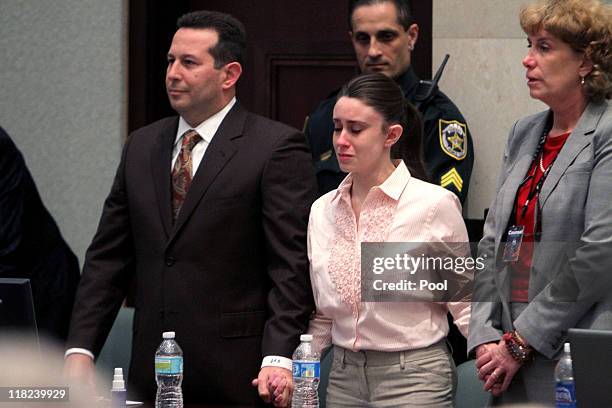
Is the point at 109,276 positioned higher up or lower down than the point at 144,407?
higher up

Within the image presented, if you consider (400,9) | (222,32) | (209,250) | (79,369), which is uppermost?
(400,9)

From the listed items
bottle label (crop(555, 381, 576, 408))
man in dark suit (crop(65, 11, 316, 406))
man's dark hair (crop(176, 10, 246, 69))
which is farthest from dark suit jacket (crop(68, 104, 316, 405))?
bottle label (crop(555, 381, 576, 408))

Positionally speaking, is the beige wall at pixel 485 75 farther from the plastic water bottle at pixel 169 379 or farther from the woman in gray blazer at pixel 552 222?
the plastic water bottle at pixel 169 379

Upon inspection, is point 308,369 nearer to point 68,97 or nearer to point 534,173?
point 534,173

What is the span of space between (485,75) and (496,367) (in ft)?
6.29

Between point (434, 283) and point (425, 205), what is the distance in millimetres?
223

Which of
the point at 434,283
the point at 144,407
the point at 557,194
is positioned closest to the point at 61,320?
the point at 144,407

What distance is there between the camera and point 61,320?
473 centimetres

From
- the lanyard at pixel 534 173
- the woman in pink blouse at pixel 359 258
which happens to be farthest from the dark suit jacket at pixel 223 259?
the lanyard at pixel 534 173

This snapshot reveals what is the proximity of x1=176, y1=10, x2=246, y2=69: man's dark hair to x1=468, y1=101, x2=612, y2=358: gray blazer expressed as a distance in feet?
3.61

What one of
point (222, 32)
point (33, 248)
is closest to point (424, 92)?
point (222, 32)

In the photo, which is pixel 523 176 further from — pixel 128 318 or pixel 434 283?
pixel 128 318

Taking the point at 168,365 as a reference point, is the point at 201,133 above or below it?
above

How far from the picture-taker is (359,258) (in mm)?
3545
